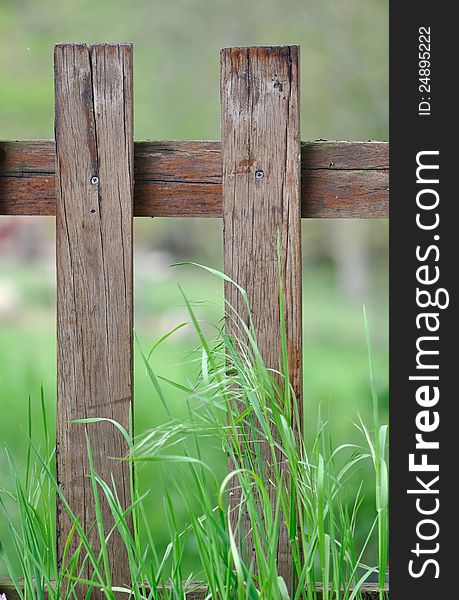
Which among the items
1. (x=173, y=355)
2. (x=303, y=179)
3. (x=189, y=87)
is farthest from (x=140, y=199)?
(x=189, y=87)

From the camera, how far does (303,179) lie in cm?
184

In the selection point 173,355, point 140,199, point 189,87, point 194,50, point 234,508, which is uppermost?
point 194,50

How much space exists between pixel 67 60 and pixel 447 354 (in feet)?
3.36

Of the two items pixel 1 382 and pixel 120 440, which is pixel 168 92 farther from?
pixel 120 440

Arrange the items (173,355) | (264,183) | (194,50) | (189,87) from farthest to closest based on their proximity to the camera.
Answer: (189,87) < (194,50) < (173,355) < (264,183)

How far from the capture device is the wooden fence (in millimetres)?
1800

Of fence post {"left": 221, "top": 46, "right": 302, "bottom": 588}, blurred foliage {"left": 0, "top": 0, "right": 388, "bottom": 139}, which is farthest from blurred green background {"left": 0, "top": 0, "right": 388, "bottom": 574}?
fence post {"left": 221, "top": 46, "right": 302, "bottom": 588}

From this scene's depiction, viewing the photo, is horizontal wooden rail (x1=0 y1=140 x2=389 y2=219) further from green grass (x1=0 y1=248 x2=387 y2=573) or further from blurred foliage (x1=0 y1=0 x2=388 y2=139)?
blurred foliage (x1=0 y1=0 x2=388 y2=139)

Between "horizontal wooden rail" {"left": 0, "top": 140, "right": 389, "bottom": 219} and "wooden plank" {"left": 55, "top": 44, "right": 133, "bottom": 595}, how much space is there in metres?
0.05

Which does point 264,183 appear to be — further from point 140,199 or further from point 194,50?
point 194,50

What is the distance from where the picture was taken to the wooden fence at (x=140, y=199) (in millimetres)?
1800

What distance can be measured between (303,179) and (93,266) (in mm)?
498

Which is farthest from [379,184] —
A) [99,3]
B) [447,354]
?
[99,3]

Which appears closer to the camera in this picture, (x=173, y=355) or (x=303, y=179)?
(x=303, y=179)
